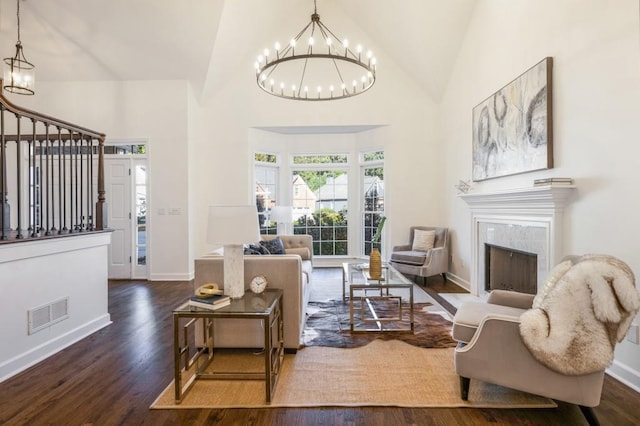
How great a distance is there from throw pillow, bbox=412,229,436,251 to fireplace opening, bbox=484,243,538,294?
1.30 metres

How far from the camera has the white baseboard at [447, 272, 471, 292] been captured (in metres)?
5.09

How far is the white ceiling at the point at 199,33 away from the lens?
4820 mm

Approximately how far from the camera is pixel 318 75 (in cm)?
640

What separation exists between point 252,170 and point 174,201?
1.44 metres

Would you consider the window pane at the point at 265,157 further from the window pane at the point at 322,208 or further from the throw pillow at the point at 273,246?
the throw pillow at the point at 273,246

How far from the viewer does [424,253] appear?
221 inches

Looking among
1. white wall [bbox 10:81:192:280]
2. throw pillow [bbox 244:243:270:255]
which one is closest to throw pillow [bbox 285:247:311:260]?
throw pillow [bbox 244:243:270:255]

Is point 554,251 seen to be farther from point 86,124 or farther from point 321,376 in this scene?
point 86,124

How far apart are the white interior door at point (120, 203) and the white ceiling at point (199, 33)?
1.44m

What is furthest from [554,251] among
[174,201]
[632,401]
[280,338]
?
[174,201]

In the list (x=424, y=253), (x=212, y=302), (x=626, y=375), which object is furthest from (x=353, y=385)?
(x=424, y=253)

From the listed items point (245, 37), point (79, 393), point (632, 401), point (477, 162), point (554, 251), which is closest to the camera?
point (632, 401)

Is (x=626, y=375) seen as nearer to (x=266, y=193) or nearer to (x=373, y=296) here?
(x=373, y=296)

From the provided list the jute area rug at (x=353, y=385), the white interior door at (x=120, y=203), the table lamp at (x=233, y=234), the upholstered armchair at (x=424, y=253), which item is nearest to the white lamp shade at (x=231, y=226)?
the table lamp at (x=233, y=234)
